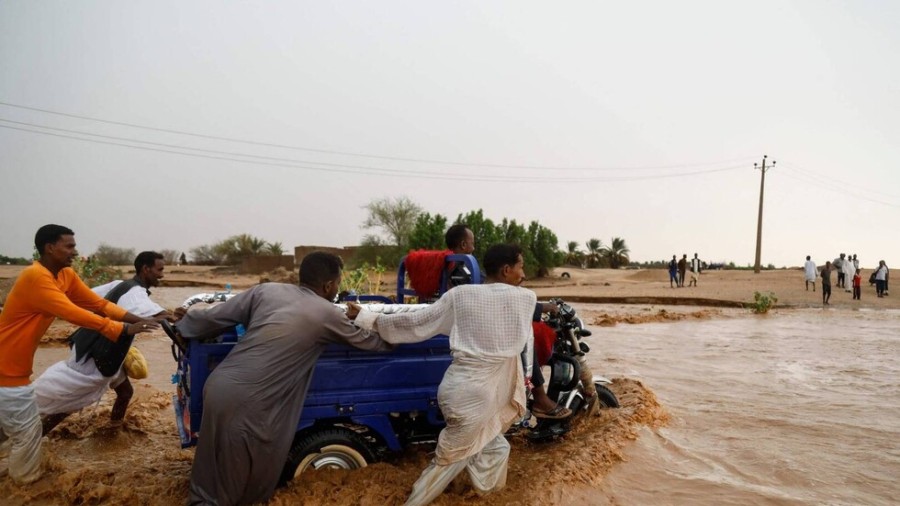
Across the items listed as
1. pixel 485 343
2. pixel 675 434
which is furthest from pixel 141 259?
pixel 675 434

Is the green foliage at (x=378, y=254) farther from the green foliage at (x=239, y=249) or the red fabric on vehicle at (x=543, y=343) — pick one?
the red fabric on vehicle at (x=543, y=343)

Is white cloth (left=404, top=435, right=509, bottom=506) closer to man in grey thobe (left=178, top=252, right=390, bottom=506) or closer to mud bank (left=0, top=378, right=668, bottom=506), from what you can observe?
mud bank (left=0, top=378, right=668, bottom=506)

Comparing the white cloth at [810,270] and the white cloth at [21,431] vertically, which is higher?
the white cloth at [810,270]

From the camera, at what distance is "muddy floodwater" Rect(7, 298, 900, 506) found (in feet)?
14.1

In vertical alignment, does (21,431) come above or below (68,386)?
below

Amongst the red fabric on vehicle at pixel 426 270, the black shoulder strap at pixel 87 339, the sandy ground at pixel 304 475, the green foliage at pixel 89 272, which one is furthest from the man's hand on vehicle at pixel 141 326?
the green foliage at pixel 89 272

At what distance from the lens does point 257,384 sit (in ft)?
12.1

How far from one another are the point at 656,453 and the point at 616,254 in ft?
201

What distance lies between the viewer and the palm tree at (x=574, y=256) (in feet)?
197

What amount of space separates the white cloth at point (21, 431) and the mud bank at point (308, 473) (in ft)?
0.36

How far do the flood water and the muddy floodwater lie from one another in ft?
0.06

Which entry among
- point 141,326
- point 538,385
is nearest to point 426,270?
point 538,385

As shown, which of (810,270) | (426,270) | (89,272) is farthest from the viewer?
(810,270)

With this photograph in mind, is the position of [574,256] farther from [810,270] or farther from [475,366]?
[475,366]
